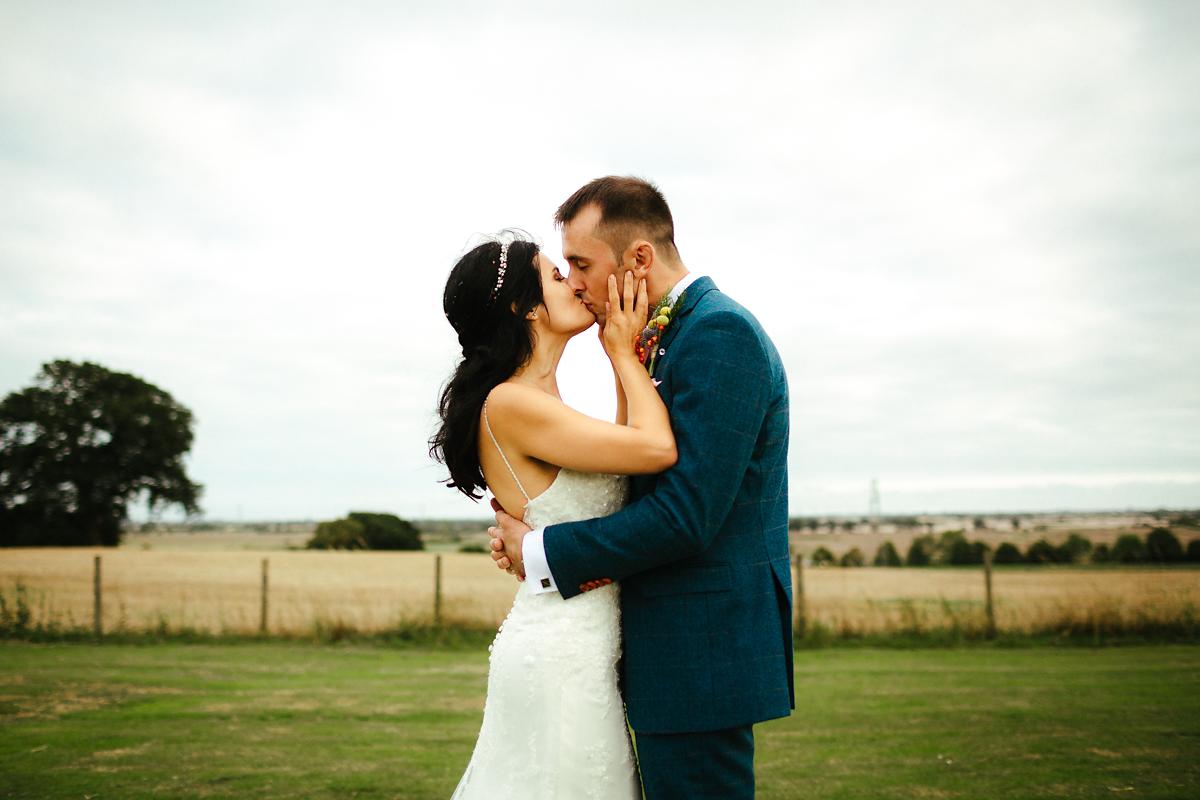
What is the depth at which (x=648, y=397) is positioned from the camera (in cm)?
287

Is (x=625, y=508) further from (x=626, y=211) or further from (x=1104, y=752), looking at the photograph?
(x=1104, y=752)

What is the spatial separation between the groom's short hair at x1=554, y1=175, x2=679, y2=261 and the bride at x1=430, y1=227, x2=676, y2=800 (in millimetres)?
194

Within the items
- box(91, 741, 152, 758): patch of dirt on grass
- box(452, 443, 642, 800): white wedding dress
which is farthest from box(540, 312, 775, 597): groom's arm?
box(91, 741, 152, 758): patch of dirt on grass

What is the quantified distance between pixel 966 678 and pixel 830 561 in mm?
25453

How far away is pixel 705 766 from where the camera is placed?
8.98 ft

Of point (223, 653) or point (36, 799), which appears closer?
point (36, 799)

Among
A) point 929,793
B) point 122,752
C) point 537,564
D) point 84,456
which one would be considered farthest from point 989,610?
point 84,456

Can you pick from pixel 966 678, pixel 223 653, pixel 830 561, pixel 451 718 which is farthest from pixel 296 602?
pixel 830 561

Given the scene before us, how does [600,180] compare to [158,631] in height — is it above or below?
above

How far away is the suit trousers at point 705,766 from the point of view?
2723mm

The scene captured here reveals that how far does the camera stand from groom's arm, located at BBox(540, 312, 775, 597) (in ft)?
8.59

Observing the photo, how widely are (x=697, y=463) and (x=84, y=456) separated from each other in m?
65.0

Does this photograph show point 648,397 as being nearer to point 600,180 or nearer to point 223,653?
point 600,180

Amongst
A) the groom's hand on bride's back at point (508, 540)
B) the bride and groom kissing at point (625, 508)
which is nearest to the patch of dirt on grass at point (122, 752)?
the bride and groom kissing at point (625, 508)
